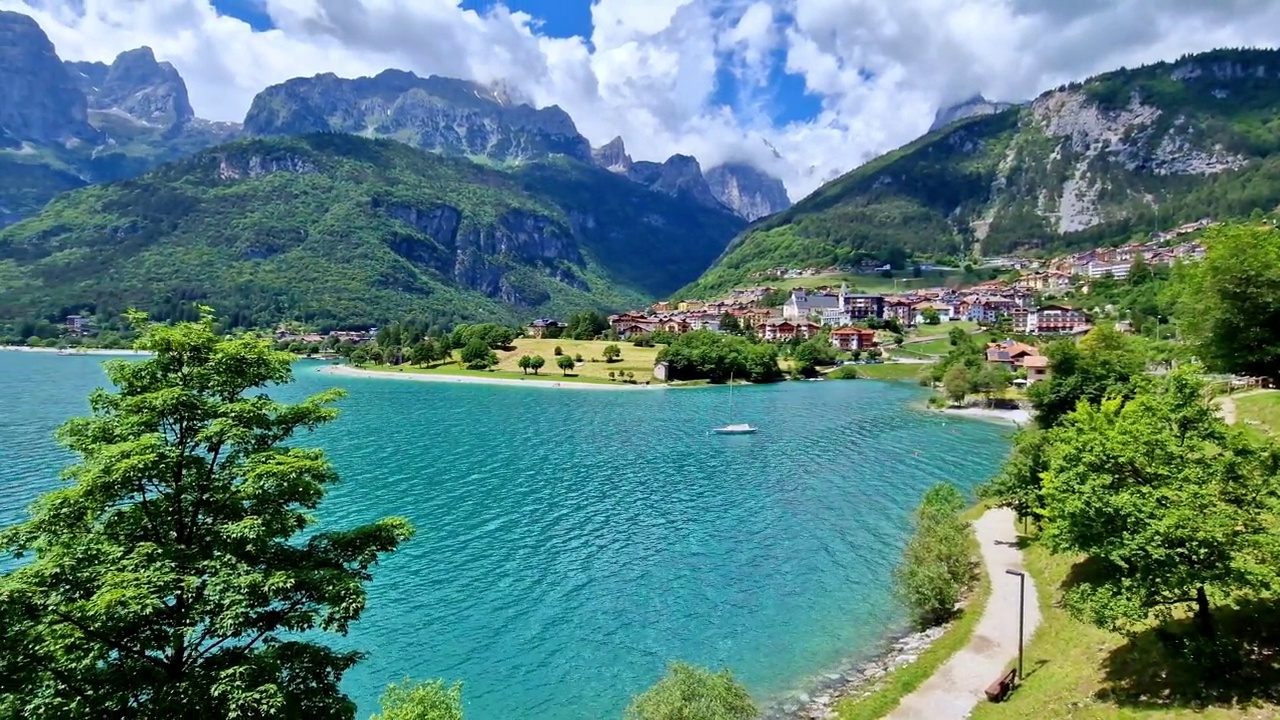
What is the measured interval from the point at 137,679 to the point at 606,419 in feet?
264

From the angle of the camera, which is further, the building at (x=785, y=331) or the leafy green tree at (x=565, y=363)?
the building at (x=785, y=331)

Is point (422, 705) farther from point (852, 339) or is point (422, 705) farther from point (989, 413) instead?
point (852, 339)

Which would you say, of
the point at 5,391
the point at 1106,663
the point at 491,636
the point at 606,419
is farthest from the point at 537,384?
the point at 1106,663

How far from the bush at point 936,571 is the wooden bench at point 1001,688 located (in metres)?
7.69

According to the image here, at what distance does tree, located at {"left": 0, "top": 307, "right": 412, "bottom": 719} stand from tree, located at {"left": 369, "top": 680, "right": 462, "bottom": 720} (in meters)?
1.95

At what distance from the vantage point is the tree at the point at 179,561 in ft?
32.5

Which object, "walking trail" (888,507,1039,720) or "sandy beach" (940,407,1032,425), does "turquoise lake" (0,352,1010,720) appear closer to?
"walking trail" (888,507,1039,720)

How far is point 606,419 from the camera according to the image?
9075 cm

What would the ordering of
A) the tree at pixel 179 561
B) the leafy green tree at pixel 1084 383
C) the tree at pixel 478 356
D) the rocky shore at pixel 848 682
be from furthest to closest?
the tree at pixel 478 356
the leafy green tree at pixel 1084 383
the rocky shore at pixel 848 682
the tree at pixel 179 561

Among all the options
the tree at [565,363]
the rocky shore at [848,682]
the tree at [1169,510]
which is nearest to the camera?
the tree at [1169,510]

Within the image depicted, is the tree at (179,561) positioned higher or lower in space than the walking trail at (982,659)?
higher

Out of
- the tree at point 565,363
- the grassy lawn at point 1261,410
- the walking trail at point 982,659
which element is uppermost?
the tree at point 565,363

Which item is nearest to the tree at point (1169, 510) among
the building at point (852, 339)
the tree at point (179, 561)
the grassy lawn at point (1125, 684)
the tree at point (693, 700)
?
the grassy lawn at point (1125, 684)

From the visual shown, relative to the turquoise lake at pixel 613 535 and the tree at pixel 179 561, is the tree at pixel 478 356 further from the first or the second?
the tree at pixel 179 561
